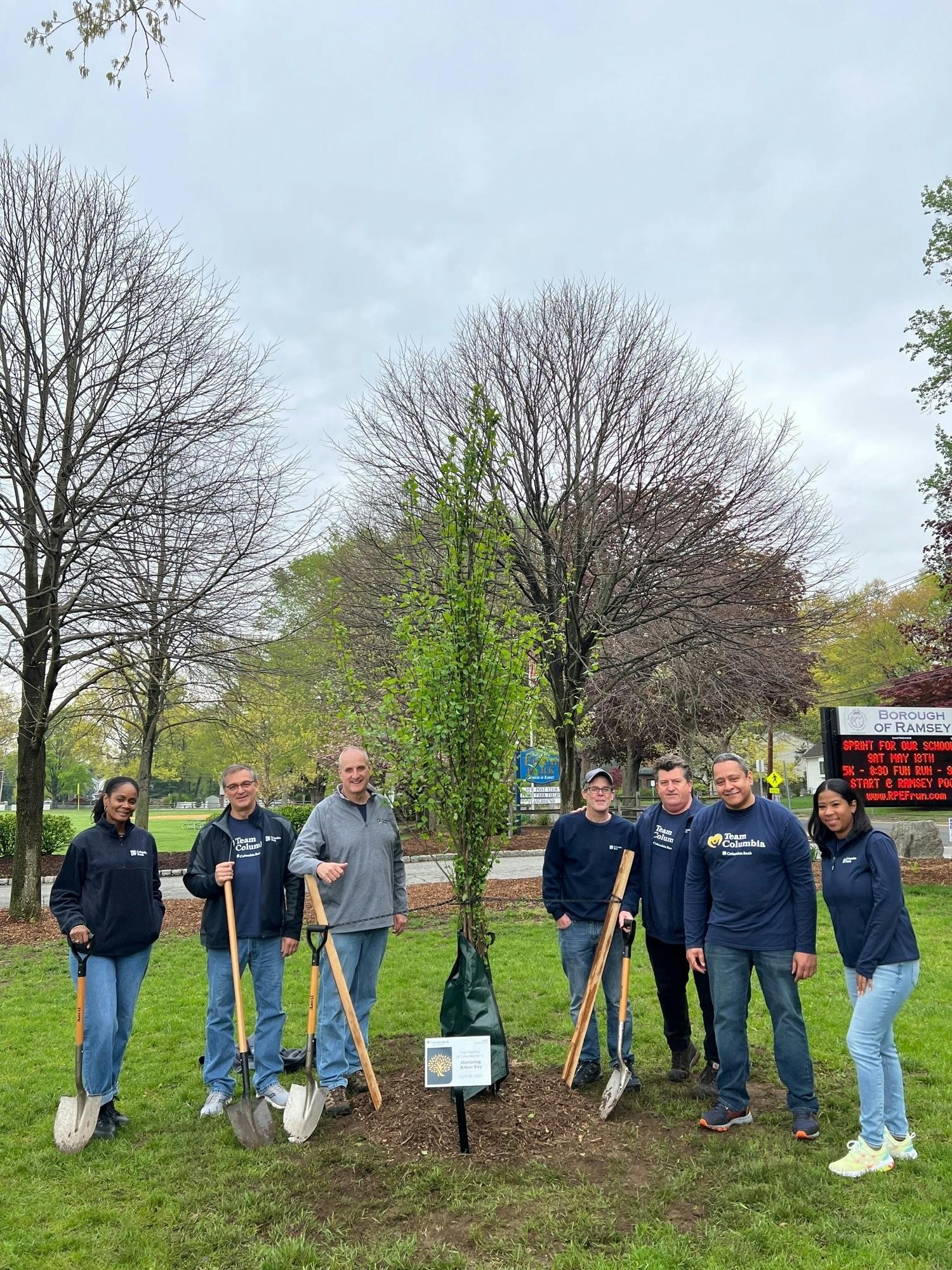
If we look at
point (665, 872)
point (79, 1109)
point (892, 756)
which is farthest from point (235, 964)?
point (892, 756)

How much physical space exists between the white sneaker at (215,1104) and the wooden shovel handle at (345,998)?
2.77 ft

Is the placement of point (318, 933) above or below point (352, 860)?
below

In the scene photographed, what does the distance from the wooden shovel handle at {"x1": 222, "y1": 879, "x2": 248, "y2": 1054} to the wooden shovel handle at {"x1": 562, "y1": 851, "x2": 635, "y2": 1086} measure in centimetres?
185

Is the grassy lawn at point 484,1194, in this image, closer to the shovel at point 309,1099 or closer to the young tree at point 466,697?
the shovel at point 309,1099

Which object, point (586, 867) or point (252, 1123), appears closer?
point (252, 1123)

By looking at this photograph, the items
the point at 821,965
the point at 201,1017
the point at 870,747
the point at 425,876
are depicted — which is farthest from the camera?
the point at 425,876

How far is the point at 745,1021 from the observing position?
4.50 m

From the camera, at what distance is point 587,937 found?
5.16m

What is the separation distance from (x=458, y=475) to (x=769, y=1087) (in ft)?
13.6

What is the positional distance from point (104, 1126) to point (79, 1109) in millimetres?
216

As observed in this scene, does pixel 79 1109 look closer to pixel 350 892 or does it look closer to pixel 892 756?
pixel 350 892

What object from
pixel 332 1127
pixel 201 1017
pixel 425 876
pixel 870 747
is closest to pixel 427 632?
pixel 332 1127

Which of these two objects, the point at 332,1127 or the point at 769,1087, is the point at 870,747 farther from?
the point at 332,1127

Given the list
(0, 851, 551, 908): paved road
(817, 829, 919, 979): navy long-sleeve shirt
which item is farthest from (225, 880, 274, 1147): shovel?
(0, 851, 551, 908): paved road
